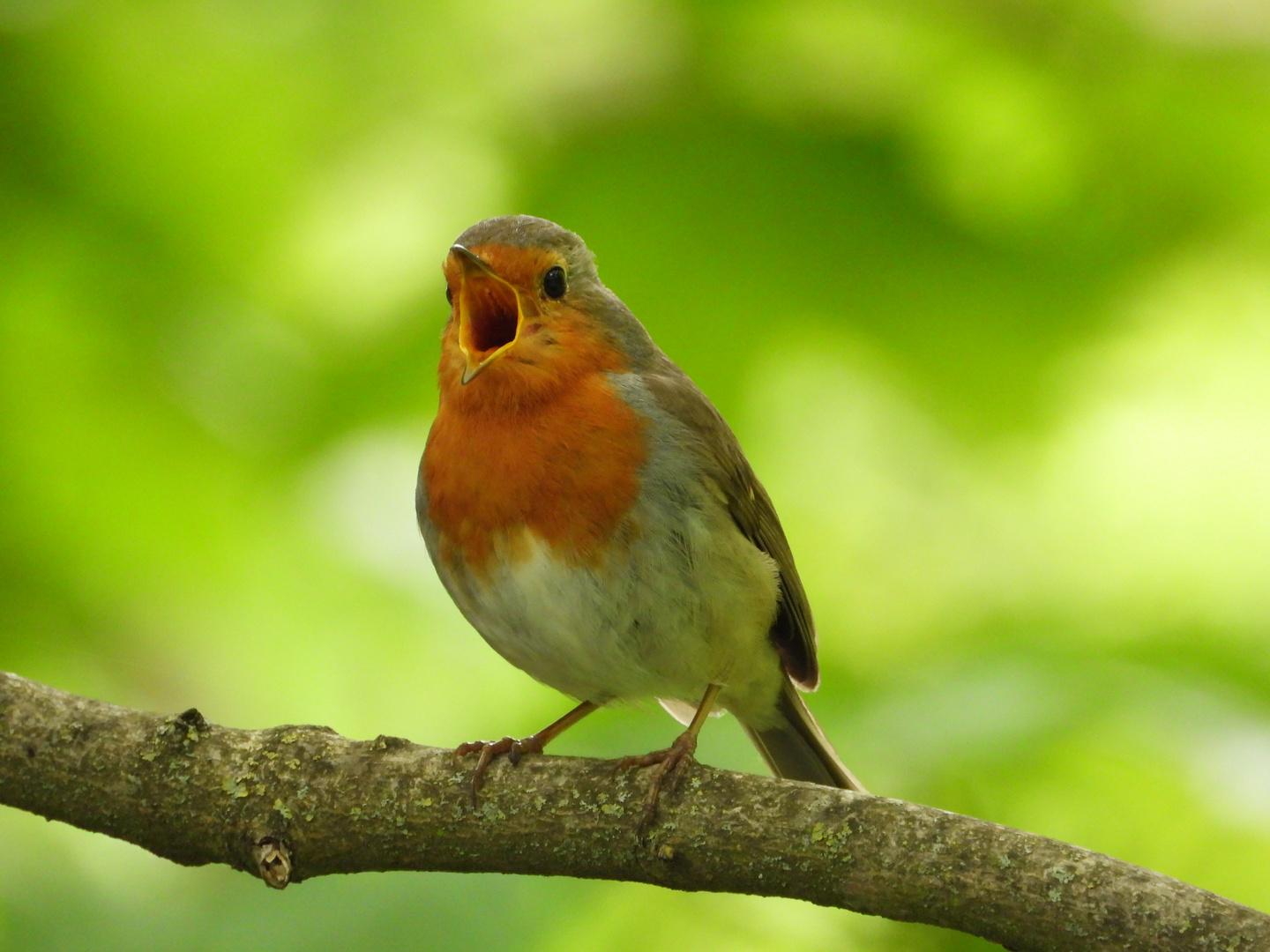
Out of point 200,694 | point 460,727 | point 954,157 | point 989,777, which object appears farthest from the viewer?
point 200,694

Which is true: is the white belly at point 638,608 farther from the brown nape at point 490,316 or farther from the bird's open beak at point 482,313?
the brown nape at point 490,316

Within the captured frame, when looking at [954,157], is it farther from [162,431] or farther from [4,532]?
[4,532]

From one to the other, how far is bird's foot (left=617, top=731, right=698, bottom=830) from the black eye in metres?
1.24

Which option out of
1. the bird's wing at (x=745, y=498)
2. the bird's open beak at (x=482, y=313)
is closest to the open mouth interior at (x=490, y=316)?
the bird's open beak at (x=482, y=313)

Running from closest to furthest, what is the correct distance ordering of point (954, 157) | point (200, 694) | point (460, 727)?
point (954, 157)
point (460, 727)
point (200, 694)

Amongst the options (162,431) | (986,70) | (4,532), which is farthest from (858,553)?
(4,532)

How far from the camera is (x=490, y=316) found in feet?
12.6

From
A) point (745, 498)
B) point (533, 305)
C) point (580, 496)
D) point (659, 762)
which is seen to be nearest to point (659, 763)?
point (659, 762)

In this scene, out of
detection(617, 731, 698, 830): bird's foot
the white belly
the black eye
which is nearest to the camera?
detection(617, 731, 698, 830): bird's foot

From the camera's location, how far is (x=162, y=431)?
3.85 metres

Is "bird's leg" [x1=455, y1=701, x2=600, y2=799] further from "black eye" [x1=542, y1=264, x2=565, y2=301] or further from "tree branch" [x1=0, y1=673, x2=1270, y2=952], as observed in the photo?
"black eye" [x1=542, y1=264, x2=565, y2=301]

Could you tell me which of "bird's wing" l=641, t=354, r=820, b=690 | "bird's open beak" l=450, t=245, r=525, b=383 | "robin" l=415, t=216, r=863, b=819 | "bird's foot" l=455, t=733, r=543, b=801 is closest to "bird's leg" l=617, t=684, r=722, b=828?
"robin" l=415, t=216, r=863, b=819

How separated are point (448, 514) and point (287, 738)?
0.74 metres

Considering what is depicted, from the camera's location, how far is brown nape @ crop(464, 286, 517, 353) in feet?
12.3
